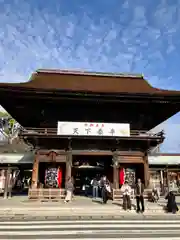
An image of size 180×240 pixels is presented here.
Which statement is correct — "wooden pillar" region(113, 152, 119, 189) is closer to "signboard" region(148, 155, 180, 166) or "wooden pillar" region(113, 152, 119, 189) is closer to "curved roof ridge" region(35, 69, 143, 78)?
"signboard" region(148, 155, 180, 166)

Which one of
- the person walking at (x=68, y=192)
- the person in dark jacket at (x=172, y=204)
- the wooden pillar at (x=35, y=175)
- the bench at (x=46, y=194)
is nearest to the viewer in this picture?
the person in dark jacket at (x=172, y=204)

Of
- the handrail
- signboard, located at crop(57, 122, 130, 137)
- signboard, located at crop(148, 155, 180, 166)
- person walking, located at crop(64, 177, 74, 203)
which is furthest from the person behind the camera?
signboard, located at crop(148, 155, 180, 166)

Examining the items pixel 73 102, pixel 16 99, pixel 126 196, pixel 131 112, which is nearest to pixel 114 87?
pixel 131 112

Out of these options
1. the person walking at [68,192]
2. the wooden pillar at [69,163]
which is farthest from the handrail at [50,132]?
the person walking at [68,192]

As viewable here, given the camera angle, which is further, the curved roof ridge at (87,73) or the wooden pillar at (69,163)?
the curved roof ridge at (87,73)

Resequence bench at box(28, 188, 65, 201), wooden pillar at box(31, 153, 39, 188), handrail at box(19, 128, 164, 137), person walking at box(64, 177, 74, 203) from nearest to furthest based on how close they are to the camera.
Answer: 1. person walking at box(64, 177, 74, 203)
2. bench at box(28, 188, 65, 201)
3. wooden pillar at box(31, 153, 39, 188)
4. handrail at box(19, 128, 164, 137)

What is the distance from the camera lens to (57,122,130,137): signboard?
591 inches

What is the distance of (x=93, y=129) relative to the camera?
600 inches

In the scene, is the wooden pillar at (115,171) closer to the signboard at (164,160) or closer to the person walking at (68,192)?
the person walking at (68,192)

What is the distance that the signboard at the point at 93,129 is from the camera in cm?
1502

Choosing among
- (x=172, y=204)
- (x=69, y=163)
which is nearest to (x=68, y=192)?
(x=69, y=163)

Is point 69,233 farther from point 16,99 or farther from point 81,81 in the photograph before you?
point 81,81

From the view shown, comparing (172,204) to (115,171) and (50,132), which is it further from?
(50,132)

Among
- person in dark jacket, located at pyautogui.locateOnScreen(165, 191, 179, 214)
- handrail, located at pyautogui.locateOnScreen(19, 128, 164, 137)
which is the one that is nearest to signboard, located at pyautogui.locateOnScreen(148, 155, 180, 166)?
handrail, located at pyautogui.locateOnScreen(19, 128, 164, 137)
